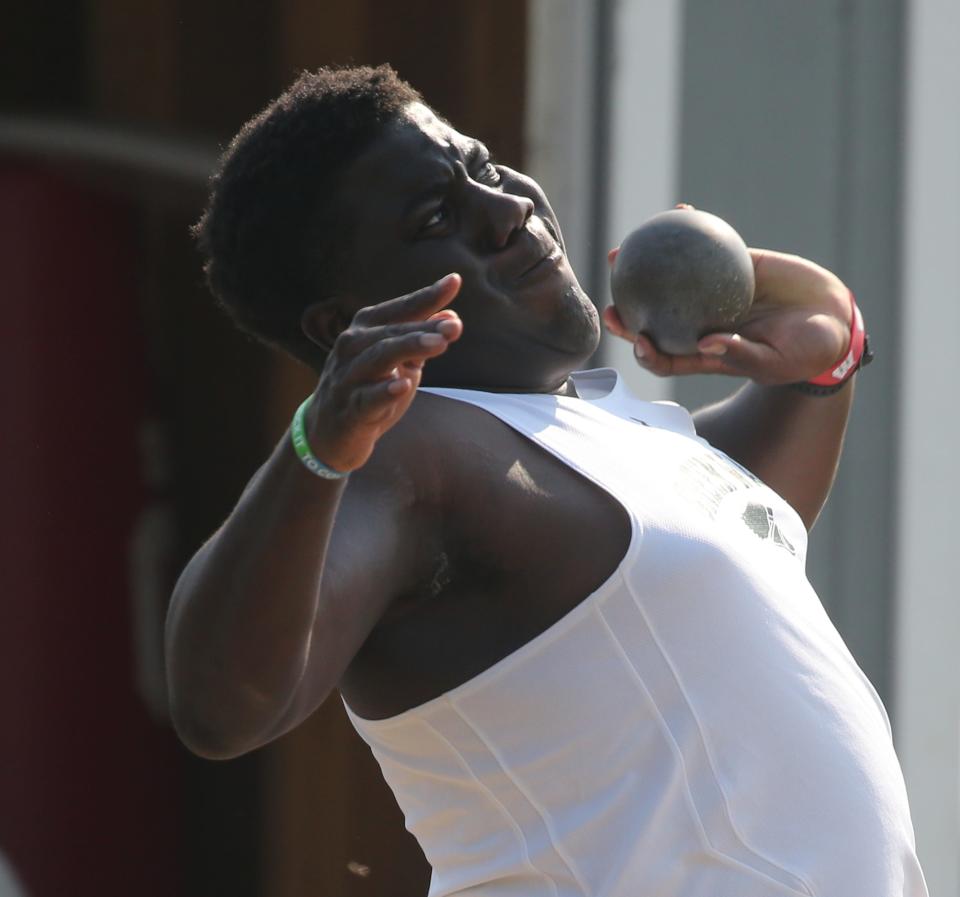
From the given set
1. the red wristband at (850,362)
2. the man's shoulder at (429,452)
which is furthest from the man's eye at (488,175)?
the red wristband at (850,362)

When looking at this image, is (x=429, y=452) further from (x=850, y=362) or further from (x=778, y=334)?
(x=850, y=362)

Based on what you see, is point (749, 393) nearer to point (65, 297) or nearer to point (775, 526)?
point (775, 526)

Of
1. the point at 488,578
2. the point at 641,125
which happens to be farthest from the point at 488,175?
the point at 641,125

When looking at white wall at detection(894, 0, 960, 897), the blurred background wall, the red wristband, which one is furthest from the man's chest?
white wall at detection(894, 0, 960, 897)

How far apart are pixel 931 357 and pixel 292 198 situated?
90.3 inches

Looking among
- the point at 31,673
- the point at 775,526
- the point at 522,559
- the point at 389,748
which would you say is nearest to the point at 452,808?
the point at 389,748

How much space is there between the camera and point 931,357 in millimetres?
3867

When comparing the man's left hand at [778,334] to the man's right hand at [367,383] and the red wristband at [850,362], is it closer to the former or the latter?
the red wristband at [850,362]

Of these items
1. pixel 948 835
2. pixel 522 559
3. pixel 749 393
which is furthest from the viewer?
pixel 948 835

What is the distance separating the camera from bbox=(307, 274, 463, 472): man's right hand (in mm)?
1409

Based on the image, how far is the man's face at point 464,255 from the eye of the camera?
1966 millimetres

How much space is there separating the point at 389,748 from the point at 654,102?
215 cm

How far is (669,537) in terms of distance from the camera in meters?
1.77

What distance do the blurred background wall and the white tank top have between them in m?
1.66
